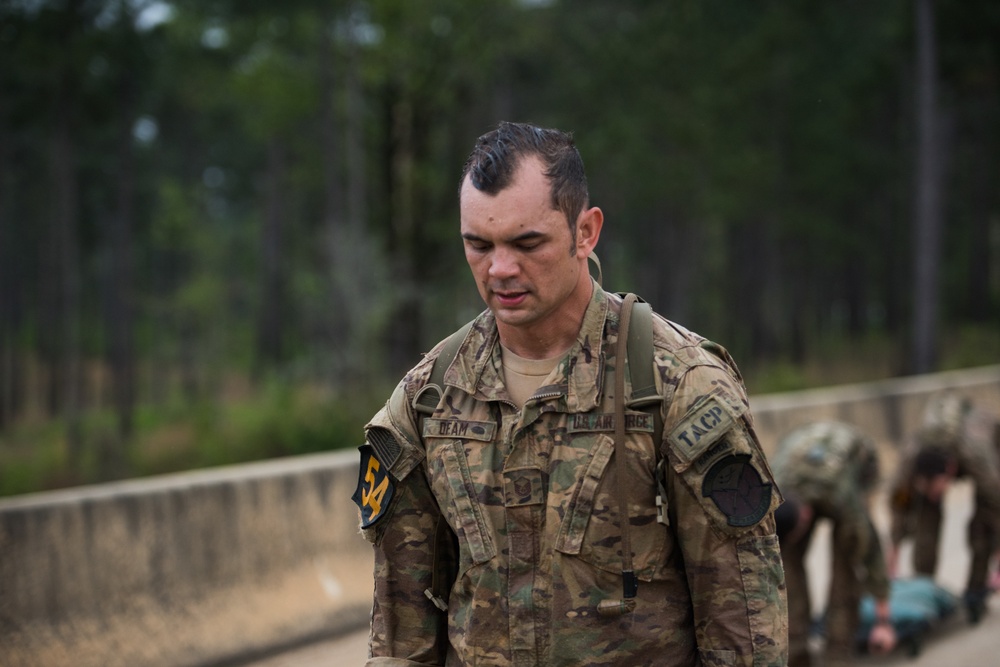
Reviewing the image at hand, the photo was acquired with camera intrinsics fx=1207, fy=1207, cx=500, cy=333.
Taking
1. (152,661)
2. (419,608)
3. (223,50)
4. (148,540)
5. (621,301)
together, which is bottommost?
Result: (152,661)

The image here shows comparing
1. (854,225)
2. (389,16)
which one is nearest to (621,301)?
(389,16)

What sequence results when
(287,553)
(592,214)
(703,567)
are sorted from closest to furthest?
(703,567)
(592,214)
(287,553)

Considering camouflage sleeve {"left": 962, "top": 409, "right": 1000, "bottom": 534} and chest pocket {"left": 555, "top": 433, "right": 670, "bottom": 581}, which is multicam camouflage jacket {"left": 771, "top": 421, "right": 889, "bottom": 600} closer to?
camouflage sleeve {"left": 962, "top": 409, "right": 1000, "bottom": 534}

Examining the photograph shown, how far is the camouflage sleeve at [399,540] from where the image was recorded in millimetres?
2648

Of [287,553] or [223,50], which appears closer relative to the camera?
[287,553]

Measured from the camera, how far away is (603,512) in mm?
2447

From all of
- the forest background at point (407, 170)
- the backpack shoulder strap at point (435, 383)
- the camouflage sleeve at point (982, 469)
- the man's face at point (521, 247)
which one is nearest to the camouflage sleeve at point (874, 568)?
the camouflage sleeve at point (982, 469)

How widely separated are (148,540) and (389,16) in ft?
44.3

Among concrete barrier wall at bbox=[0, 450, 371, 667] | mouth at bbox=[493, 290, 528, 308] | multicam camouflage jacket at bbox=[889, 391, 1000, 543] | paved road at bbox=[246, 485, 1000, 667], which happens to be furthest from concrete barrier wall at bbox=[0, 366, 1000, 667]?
mouth at bbox=[493, 290, 528, 308]

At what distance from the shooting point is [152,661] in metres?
5.98

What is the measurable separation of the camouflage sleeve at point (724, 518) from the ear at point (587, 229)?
0.36 meters

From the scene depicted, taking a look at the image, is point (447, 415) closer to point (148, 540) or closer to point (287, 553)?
point (148, 540)

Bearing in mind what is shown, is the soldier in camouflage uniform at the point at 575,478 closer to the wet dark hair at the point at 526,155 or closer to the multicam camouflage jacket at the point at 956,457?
the wet dark hair at the point at 526,155

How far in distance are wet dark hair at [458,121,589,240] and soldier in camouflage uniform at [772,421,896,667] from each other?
160 inches
